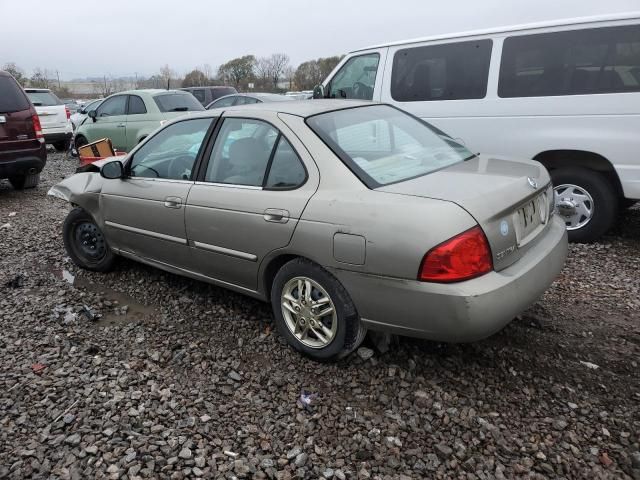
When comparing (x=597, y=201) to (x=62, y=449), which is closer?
(x=62, y=449)

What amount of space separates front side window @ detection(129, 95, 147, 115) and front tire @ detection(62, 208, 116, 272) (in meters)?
5.85

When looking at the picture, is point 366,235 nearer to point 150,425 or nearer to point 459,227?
point 459,227

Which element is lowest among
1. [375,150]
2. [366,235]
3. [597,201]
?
[597,201]

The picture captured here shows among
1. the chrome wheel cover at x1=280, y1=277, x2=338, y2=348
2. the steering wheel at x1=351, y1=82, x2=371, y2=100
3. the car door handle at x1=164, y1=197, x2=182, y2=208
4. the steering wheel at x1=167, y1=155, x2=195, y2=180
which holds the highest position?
the steering wheel at x1=351, y1=82, x2=371, y2=100

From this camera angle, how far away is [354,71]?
20.6ft

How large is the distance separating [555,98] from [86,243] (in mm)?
4601

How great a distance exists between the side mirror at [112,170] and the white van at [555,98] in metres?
3.26

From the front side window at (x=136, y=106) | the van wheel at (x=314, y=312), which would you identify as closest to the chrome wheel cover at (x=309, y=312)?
the van wheel at (x=314, y=312)

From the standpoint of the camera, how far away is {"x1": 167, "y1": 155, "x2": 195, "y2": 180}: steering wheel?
3699 mm

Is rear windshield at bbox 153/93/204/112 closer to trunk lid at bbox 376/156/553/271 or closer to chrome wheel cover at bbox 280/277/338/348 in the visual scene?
chrome wheel cover at bbox 280/277/338/348

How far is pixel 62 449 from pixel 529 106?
186 inches

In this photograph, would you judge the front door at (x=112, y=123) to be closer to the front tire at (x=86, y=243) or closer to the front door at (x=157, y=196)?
the front tire at (x=86, y=243)

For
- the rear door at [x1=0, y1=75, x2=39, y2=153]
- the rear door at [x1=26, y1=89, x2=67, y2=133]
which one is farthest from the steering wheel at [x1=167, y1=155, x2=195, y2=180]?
the rear door at [x1=26, y1=89, x2=67, y2=133]

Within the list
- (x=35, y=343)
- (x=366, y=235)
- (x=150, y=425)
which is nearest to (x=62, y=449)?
(x=150, y=425)
